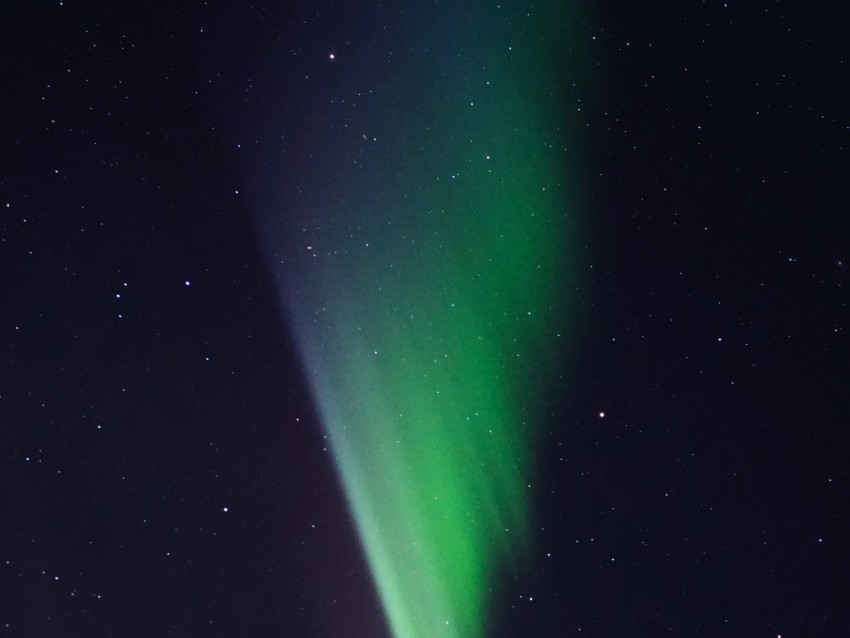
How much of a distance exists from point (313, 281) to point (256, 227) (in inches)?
3.6

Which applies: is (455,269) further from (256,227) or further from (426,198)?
(256,227)

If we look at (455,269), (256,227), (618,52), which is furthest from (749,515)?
(256,227)

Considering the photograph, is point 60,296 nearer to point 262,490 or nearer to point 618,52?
point 262,490

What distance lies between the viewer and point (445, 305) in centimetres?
86

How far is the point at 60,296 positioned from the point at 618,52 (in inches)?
26.9

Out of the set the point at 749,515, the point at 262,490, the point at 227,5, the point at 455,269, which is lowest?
the point at 749,515

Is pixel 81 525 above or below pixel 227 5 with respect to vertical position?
below

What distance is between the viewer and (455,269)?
858mm

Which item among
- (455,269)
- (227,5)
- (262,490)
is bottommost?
(262,490)

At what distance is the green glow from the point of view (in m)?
0.83

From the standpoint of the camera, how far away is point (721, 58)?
77 centimetres

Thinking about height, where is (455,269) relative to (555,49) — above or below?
below

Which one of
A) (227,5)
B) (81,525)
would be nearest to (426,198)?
(227,5)

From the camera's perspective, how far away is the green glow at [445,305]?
0.83 metres
